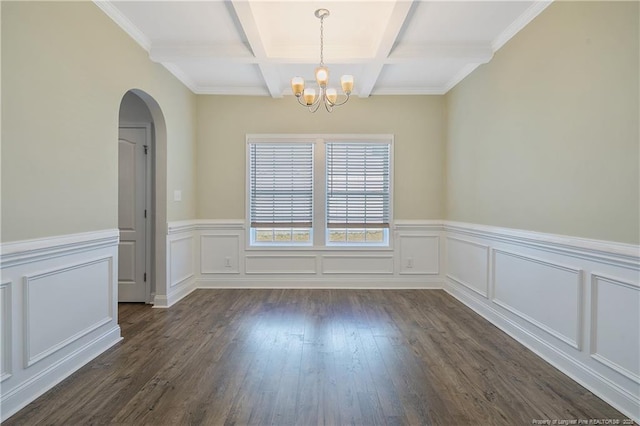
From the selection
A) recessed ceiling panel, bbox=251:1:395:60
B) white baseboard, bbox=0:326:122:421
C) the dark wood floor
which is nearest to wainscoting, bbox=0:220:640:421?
white baseboard, bbox=0:326:122:421

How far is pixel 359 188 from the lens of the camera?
4.75 metres

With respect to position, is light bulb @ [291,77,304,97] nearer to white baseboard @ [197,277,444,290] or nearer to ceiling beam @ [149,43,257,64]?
ceiling beam @ [149,43,257,64]

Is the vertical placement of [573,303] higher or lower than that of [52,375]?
higher

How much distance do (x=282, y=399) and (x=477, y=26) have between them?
142 inches

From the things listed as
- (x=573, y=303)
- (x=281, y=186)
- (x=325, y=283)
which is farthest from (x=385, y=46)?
(x=325, y=283)

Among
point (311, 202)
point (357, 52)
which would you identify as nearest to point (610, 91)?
point (357, 52)

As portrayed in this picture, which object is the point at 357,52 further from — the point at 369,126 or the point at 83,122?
the point at 83,122

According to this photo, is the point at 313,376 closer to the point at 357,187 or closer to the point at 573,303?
the point at 573,303

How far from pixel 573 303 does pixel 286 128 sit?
12.6ft

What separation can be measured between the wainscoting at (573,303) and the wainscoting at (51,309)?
3.71 metres

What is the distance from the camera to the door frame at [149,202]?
3910 millimetres

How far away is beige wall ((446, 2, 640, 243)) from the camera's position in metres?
1.98

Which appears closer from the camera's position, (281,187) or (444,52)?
(444,52)

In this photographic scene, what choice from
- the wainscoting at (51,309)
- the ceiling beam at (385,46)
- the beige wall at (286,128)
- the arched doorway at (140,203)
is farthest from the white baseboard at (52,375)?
the ceiling beam at (385,46)
